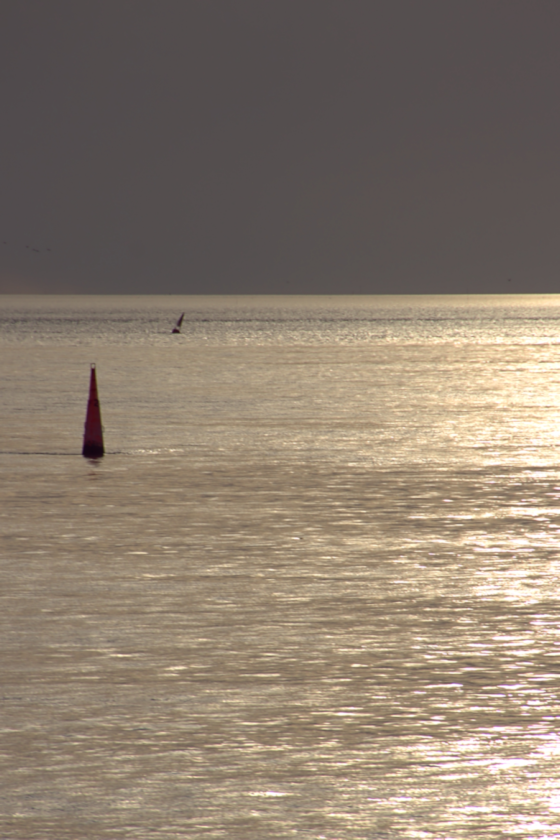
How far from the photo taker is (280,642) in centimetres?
757

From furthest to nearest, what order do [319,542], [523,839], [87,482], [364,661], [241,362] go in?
1. [241,362]
2. [87,482]
3. [319,542]
4. [364,661]
5. [523,839]

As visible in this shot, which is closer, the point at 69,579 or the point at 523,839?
the point at 523,839

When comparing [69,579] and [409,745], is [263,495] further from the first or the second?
[409,745]

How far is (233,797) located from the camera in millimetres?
5059

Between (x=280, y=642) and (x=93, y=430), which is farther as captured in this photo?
(x=93, y=430)

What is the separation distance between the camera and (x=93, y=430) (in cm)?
1742

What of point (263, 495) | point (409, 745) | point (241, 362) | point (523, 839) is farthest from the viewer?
point (241, 362)

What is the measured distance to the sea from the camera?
16.5ft

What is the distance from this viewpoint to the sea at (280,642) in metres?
5.03

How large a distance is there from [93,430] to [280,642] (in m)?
10.1

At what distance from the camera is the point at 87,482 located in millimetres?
14930

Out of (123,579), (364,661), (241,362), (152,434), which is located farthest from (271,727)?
(241,362)

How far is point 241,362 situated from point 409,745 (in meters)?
44.3

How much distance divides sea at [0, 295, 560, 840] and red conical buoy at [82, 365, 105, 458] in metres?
0.30
